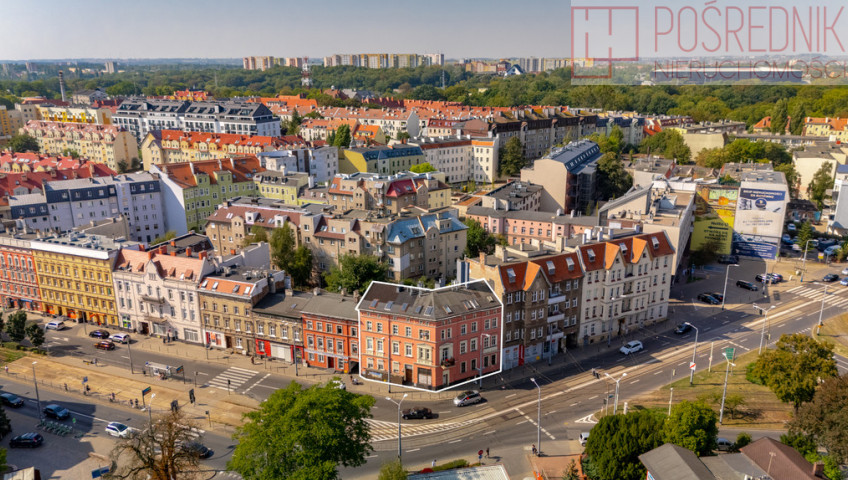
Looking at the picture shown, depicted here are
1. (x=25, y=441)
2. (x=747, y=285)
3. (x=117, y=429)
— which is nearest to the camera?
(x=25, y=441)

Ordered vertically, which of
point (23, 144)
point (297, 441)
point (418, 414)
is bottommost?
point (418, 414)

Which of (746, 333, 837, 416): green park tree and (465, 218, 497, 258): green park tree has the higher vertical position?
(465, 218, 497, 258): green park tree

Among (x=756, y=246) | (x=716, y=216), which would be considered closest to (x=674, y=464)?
(x=716, y=216)

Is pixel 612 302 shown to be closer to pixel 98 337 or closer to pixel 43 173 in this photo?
pixel 98 337

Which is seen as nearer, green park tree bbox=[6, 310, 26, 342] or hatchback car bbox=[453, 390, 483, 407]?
hatchback car bbox=[453, 390, 483, 407]

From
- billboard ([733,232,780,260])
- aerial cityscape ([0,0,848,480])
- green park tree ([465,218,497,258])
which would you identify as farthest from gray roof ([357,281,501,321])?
billboard ([733,232,780,260])

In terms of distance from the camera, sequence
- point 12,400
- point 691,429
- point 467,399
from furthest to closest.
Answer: point 12,400, point 467,399, point 691,429

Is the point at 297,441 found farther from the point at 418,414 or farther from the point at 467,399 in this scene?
the point at 467,399

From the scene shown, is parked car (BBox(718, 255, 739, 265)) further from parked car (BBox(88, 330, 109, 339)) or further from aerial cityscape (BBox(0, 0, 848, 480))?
parked car (BBox(88, 330, 109, 339))

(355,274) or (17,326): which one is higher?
(355,274)
